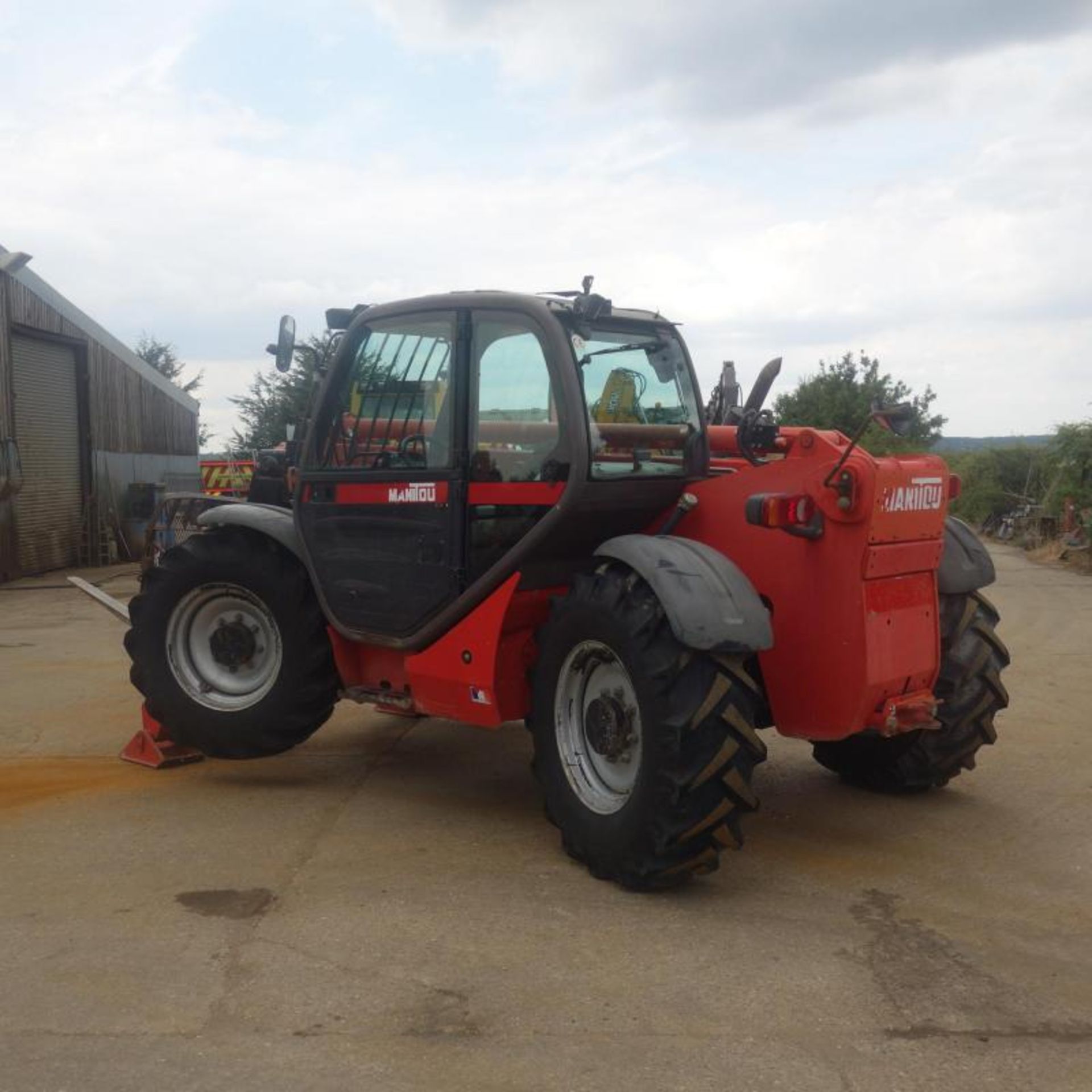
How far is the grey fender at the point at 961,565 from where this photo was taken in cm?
570

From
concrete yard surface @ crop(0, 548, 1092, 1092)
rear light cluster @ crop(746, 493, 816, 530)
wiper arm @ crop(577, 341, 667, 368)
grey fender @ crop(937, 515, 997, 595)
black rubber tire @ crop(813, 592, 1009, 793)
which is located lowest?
concrete yard surface @ crop(0, 548, 1092, 1092)

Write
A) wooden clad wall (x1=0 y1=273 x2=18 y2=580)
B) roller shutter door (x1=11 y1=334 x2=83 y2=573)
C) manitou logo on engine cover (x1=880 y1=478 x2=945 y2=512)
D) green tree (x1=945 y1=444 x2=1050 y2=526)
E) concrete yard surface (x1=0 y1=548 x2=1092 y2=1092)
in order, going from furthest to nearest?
green tree (x1=945 y1=444 x2=1050 y2=526) → roller shutter door (x1=11 y1=334 x2=83 y2=573) → wooden clad wall (x1=0 y1=273 x2=18 y2=580) → manitou logo on engine cover (x1=880 y1=478 x2=945 y2=512) → concrete yard surface (x1=0 y1=548 x2=1092 y2=1092)

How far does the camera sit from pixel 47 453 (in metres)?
19.6

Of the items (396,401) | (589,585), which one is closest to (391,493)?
(396,401)

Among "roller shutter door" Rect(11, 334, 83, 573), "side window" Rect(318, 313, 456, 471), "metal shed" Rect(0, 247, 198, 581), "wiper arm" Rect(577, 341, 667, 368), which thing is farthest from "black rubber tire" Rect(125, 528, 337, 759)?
"roller shutter door" Rect(11, 334, 83, 573)

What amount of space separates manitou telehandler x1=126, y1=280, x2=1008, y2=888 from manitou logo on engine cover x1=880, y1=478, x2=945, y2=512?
0.01 m

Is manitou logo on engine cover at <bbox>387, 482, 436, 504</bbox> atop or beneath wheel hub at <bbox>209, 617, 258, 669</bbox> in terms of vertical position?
atop

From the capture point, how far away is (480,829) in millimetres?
5590

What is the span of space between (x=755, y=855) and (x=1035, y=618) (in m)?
8.79

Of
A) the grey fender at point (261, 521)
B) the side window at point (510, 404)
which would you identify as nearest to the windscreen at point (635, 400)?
the side window at point (510, 404)

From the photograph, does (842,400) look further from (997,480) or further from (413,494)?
(413,494)

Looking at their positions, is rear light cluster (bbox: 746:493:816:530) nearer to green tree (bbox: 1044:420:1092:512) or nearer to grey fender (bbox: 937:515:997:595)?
grey fender (bbox: 937:515:997:595)

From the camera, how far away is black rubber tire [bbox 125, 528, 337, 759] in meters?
6.22

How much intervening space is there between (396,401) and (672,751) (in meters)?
2.27
